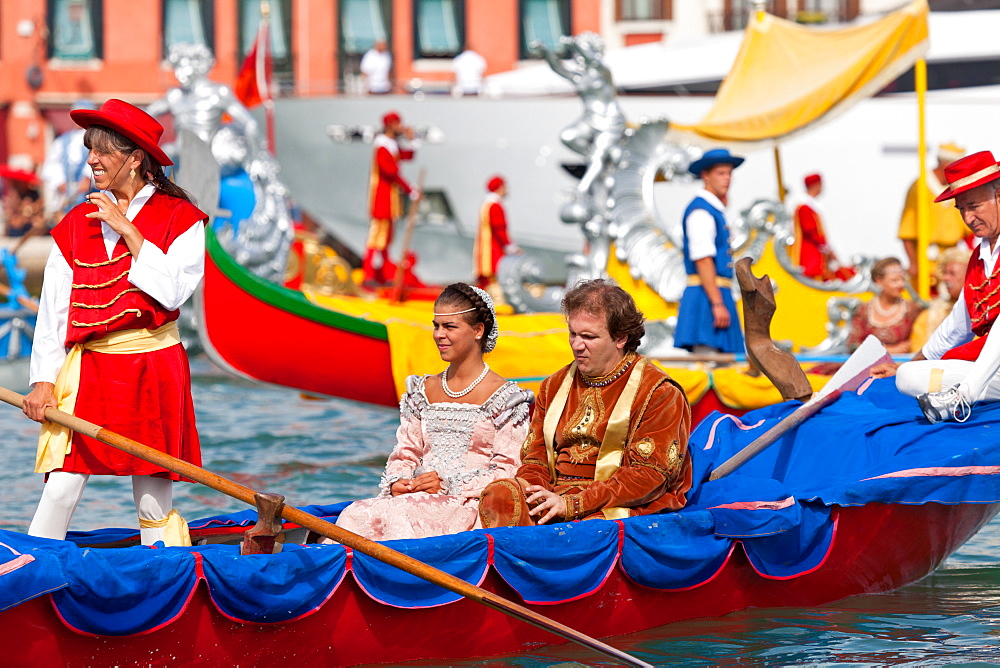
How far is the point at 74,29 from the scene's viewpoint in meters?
23.7

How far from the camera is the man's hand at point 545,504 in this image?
4.21m

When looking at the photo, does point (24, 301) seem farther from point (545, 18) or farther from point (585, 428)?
point (545, 18)

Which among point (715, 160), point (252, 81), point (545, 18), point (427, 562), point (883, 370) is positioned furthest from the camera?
point (545, 18)

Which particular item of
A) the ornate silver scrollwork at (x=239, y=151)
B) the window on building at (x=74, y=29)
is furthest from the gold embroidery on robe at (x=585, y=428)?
the window on building at (x=74, y=29)

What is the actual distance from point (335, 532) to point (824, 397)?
218 centimetres

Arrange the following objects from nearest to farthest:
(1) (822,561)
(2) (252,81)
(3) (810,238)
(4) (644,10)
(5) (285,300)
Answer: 1. (1) (822,561)
2. (5) (285,300)
3. (3) (810,238)
4. (2) (252,81)
5. (4) (644,10)

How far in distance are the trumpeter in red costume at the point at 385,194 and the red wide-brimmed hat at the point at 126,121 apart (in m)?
9.09

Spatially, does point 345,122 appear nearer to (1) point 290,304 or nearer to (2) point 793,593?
(1) point 290,304

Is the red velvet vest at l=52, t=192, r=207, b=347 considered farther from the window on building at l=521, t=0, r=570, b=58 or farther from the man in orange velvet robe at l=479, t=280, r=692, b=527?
the window on building at l=521, t=0, r=570, b=58

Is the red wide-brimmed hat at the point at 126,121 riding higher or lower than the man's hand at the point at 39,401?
higher

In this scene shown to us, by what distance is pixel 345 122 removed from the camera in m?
18.3

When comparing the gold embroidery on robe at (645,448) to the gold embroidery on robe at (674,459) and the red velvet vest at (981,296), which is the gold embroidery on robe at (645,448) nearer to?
the gold embroidery on robe at (674,459)

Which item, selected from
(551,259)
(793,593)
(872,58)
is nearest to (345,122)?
(551,259)

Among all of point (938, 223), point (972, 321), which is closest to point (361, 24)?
point (938, 223)
